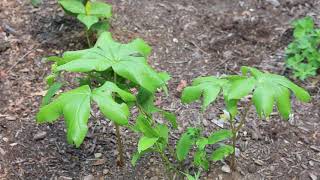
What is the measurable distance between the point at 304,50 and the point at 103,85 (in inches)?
73.7

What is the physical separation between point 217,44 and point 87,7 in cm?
105

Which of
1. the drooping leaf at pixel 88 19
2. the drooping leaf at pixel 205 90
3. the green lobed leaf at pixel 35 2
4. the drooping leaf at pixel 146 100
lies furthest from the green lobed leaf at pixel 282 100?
the green lobed leaf at pixel 35 2

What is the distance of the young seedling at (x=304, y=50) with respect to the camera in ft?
11.0

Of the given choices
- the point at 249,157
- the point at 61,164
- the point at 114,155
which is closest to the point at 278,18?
the point at 249,157

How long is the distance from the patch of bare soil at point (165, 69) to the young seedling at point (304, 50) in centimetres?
9

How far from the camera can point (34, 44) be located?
3580mm

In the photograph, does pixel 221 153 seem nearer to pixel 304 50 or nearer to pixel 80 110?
pixel 80 110

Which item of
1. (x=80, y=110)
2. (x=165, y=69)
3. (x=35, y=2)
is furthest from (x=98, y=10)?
(x=80, y=110)

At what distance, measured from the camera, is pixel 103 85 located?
213 cm

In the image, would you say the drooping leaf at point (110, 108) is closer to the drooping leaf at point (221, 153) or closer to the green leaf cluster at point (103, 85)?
the green leaf cluster at point (103, 85)

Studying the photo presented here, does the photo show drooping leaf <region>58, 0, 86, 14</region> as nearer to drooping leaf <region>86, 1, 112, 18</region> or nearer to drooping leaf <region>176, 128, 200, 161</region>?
drooping leaf <region>86, 1, 112, 18</region>

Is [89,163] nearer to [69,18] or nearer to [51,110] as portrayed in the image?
[51,110]

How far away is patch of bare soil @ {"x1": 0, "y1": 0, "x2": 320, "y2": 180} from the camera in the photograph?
2756 millimetres

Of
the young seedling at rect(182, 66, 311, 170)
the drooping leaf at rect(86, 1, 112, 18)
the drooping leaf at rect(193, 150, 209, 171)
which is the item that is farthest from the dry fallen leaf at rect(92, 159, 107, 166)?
the drooping leaf at rect(86, 1, 112, 18)
